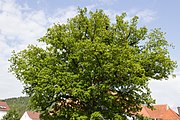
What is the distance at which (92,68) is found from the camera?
21953mm

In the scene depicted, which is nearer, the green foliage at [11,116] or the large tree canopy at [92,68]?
the large tree canopy at [92,68]

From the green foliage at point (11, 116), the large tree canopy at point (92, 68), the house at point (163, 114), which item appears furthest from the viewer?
the house at point (163, 114)

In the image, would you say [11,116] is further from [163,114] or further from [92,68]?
[92,68]

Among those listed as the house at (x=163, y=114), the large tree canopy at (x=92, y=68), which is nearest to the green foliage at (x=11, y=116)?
the house at (x=163, y=114)

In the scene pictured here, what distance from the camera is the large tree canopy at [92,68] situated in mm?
21605

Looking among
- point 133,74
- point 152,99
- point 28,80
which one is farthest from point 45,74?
point 152,99

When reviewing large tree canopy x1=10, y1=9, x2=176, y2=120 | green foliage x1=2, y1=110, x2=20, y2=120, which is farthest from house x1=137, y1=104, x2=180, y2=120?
large tree canopy x1=10, y1=9, x2=176, y2=120

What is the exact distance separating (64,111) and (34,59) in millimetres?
5042

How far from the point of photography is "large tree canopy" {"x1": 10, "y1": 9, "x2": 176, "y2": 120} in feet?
70.9

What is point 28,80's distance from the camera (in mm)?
23734

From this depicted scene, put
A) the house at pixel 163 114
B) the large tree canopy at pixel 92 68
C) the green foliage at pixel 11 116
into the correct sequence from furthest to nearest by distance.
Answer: the house at pixel 163 114 → the green foliage at pixel 11 116 → the large tree canopy at pixel 92 68

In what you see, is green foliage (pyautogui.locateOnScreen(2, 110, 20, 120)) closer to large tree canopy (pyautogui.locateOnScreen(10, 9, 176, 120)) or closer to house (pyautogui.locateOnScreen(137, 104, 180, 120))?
house (pyautogui.locateOnScreen(137, 104, 180, 120))

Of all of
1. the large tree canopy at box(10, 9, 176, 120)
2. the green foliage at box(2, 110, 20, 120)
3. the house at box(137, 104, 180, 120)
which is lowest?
the large tree canopy at box(10, 9, 176, 120)

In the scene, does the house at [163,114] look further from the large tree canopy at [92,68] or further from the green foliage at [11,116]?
the large tree canopy at [92,68]
